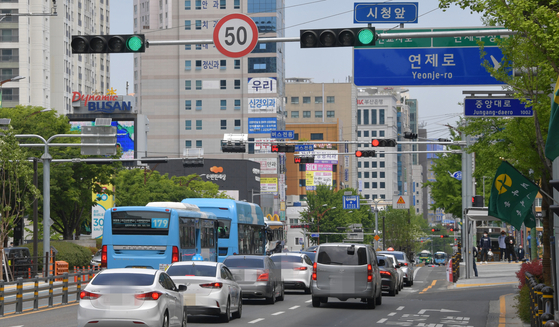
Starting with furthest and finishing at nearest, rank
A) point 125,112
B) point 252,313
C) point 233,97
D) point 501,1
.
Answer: point 233,97 < point 125,112 < point 252,313 < point 501,1

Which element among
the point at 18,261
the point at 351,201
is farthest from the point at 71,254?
the point at 351,201

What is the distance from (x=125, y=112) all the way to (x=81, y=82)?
102 feet

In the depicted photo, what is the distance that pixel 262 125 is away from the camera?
13588 centimetres

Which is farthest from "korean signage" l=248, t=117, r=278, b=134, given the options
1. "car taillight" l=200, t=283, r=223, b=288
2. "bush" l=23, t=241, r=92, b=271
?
"car taillight" l=200, t=283, r=223, b=288

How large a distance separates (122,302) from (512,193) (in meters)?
8.21

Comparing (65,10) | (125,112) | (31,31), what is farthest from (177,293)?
(65,10)

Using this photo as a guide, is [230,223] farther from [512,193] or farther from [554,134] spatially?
[554,134]

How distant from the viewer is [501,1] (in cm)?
1395

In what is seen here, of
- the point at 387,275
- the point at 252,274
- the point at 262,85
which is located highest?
the point at 262,85

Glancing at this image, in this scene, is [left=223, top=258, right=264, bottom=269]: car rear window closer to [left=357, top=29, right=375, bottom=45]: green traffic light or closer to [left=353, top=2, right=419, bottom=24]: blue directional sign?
[left=353, top=2, right=419, bottom=24]: blue directional sign

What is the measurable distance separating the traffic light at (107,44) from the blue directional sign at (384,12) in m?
5.88

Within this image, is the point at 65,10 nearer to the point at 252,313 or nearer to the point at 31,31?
the point at 31,31

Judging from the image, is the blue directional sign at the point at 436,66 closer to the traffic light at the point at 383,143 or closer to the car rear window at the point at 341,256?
the car rear window at the point at 341,256

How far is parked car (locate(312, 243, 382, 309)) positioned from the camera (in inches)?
912
